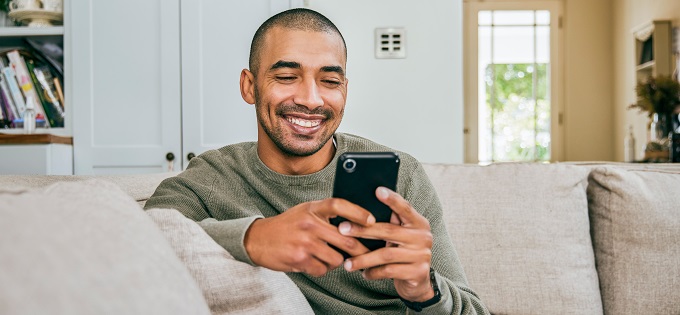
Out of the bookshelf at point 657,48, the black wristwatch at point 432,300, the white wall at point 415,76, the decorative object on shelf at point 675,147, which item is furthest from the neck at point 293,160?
the bookshelf at point 657,48

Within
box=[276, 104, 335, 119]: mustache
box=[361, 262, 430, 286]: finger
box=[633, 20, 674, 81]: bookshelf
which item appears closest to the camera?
box=[361, 262, 430, 286]: finger

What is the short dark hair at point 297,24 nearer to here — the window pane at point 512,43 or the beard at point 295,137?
the beard at point 295,137

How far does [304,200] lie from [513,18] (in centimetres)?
690

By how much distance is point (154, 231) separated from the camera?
2.22 ft

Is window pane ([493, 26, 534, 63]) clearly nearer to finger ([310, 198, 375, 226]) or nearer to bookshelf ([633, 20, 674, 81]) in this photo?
bookshelf ([633, 20, 674, 81])

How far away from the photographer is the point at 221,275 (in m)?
0.82

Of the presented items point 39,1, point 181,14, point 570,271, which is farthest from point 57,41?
point 570,271

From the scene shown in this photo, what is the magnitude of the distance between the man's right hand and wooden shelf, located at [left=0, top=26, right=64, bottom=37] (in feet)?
8.35

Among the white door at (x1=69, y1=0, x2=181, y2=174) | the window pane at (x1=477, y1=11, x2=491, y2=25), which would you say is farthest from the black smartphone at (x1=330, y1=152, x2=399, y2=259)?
the window pane at (x1=477, y1=11, x2=491, y2=25)

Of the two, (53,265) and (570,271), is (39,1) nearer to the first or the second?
(570,271)

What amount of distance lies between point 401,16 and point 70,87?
1.51m

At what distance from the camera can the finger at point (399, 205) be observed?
87 cm

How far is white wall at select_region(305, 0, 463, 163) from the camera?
10.5ft

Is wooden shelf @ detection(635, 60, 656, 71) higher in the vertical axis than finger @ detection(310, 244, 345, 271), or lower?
higher
